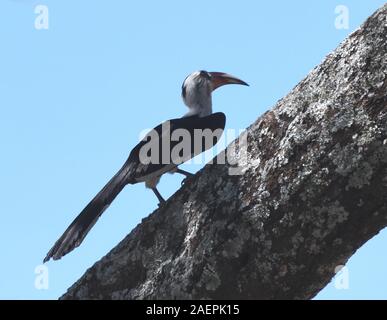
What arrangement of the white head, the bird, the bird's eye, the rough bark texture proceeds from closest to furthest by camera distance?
the rough bark texture < the bird < the white head < the bird's eye

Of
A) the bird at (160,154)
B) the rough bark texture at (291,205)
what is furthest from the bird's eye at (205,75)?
the rough bark texture at (291,205)

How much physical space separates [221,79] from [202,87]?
0.31 m

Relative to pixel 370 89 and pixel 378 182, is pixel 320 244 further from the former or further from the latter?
pixel 370 89

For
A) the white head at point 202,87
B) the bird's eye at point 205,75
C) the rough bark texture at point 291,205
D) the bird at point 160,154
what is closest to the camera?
the rough bark texture at point 291,205

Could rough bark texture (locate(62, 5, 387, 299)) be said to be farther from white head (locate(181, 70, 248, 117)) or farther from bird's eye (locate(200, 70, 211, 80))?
bird's eye (locate(200, 70, 211, 80))

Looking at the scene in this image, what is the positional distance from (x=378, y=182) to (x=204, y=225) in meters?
0.77

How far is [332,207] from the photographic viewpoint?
264 centimetres

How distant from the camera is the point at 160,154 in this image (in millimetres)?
5113

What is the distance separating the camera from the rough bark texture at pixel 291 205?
2.64m

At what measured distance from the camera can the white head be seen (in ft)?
23.6

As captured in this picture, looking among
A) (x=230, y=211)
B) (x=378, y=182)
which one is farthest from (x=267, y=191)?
(x=378, y=182)

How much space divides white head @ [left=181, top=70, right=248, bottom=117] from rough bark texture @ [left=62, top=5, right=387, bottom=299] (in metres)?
4.03

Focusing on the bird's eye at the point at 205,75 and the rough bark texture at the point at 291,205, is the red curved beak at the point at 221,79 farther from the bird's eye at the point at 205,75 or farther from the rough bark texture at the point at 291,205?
the rough bark texture at the point at 291,205

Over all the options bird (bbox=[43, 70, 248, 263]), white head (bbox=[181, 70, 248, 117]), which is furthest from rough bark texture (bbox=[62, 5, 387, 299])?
white head (bbox=[181, 70, 248, 117])
